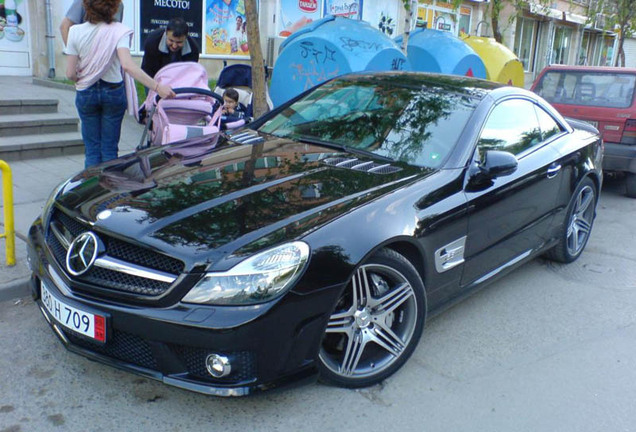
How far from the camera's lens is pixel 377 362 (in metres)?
3.33

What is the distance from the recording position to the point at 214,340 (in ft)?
8.75

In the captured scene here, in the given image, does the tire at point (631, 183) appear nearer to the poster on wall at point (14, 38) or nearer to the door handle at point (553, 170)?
the door handle at point (553, 170)

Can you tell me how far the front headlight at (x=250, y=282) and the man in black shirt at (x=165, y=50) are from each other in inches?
159

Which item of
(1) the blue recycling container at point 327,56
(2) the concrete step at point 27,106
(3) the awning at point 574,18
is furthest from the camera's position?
(3) the awning at point 574,18

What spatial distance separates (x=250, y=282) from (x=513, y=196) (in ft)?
7.18

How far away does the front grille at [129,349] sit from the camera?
279 centimetres

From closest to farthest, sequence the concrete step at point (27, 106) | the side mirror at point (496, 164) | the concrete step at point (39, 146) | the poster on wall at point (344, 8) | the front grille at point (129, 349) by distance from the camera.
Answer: the front grille at point (129, 349) → the side mirror at point (496, 164) → the concrete step at point (39, 146) → the concrete step at point (27, 106) → the poster on wall at point (344, 8)

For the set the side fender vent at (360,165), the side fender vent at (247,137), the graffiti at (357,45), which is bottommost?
the side fender vent at (360,165)

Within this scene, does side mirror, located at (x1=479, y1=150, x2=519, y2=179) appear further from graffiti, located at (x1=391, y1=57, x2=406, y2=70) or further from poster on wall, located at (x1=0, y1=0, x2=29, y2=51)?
poster on wall, located at (x1=0, y1=0, x2=29, y2=51)

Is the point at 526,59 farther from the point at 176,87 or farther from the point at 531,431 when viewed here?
the point at 531,431

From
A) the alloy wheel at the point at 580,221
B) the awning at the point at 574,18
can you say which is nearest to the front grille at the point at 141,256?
the alloy wheel at the point at 580,221

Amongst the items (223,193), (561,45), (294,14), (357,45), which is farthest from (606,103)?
(561,45)

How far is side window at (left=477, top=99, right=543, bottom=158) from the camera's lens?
420cm

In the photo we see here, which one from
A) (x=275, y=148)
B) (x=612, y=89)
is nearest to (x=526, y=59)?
(x=612, y=89)
